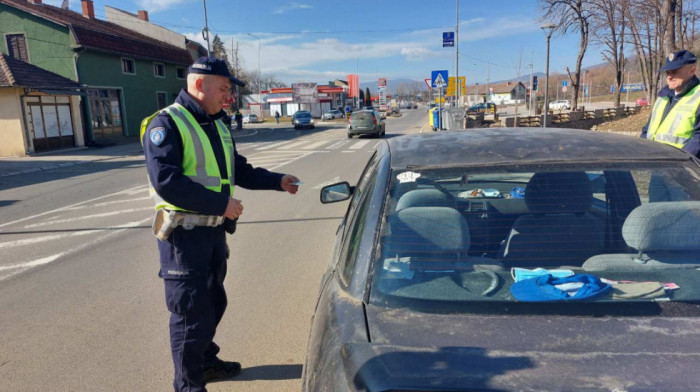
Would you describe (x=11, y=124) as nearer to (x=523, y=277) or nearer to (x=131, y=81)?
(x=131, y=81)

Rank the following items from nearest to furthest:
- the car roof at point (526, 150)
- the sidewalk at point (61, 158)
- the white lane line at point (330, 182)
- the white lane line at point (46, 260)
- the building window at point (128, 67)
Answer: the car roof at point (526, 150) → the white lane line at point (46, 260) → the white lane line at point (330, 182) → the sidewalk at point (61, 158) → the building window at point (128, 67)

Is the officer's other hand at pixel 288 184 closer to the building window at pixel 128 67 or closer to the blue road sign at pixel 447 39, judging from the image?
the blue road sign at pixel 447 39

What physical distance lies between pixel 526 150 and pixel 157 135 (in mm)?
1768

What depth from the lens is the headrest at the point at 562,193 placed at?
2.20 meters

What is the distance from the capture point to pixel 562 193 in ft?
→ 7.37

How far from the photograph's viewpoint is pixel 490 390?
1218mm

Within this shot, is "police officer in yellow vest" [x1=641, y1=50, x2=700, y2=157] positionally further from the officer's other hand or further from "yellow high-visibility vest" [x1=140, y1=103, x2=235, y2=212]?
"yellow high-visibility vest" [x1=140, y1=103, x2=235, y2=212]

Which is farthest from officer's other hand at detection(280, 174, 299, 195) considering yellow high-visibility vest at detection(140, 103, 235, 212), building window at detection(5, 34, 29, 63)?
building window at detection(5, 34, 29, 63)

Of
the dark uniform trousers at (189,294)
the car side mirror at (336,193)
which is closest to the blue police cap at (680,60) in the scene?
the car side mirror at (336,193)

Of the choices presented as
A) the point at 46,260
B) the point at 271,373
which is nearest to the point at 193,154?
the point at 271,373

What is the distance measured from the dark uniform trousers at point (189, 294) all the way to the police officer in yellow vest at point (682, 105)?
11.7 feet

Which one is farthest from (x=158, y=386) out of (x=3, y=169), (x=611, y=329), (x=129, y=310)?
(x=3, y=169)

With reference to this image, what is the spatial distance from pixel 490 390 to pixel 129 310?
12.2 feet

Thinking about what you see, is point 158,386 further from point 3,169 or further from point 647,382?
point 3,169
